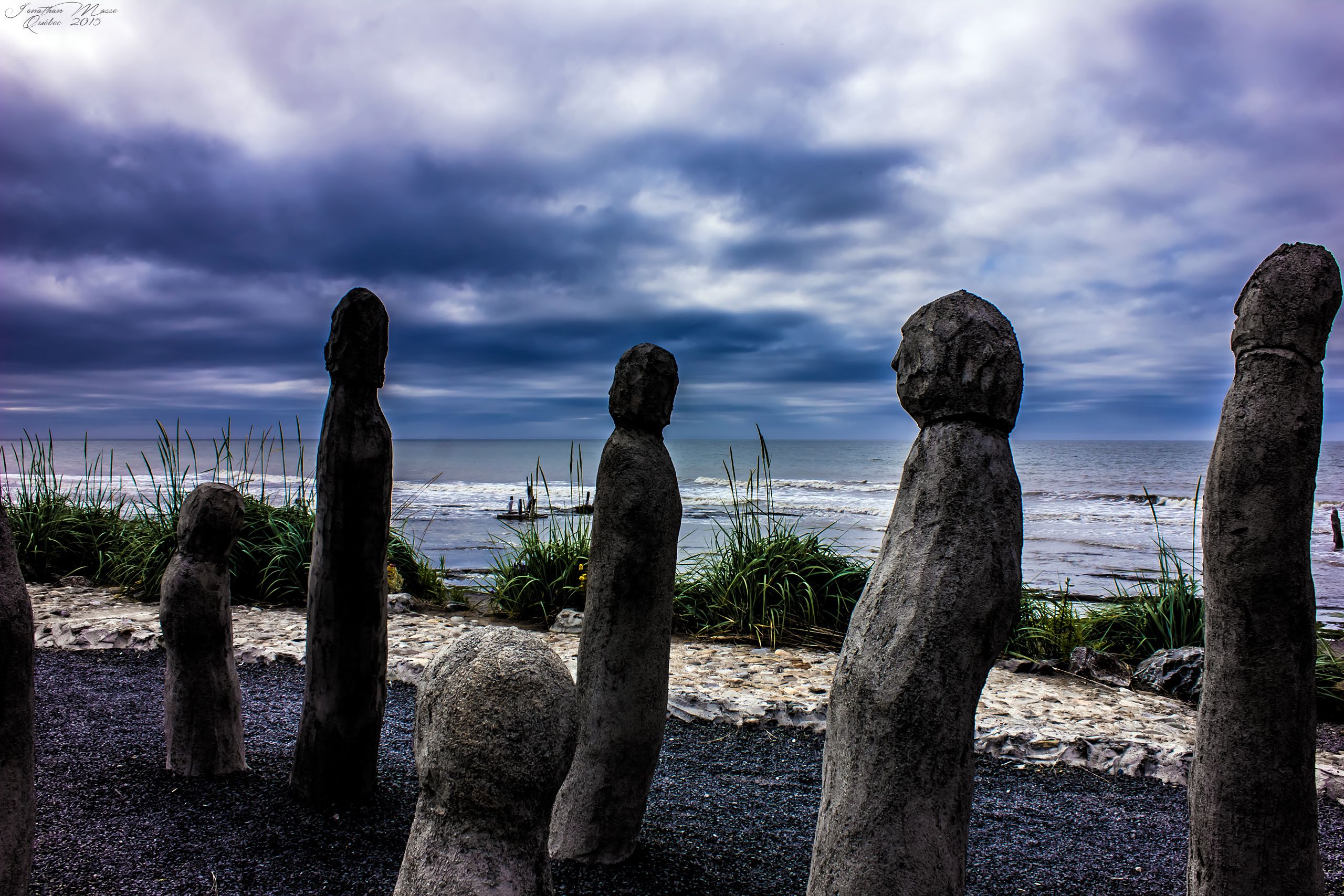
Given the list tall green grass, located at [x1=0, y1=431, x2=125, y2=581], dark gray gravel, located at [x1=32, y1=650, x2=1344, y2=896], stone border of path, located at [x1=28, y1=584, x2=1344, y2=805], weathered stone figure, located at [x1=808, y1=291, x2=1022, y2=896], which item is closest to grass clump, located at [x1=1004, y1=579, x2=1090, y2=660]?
stone border of path, located at [x1=28, y1=584, x2=1344, y2=805]

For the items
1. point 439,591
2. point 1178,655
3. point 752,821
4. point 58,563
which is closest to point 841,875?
point 752,821

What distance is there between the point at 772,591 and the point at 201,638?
180 inches

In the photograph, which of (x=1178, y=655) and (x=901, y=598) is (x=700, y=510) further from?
(x=901, y=598)

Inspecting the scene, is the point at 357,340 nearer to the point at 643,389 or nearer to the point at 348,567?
the point at 348,567

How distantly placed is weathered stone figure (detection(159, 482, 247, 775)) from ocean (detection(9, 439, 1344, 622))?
10.3ft

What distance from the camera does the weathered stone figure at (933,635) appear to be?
6.23ft

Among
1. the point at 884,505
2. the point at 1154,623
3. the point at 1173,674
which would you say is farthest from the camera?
the point at 884,505

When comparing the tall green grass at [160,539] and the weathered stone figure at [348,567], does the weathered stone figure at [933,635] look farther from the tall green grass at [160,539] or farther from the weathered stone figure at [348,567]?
the tall green grass at [160,539]

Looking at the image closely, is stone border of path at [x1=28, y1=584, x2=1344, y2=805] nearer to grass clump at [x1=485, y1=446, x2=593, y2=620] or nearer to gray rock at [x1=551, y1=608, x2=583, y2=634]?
gray rock at [x1=551, y1=608, x2=583, y2=634]

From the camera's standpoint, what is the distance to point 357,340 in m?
3.34

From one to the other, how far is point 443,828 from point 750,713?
140 inches

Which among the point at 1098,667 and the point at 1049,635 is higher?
the point at 1049,635

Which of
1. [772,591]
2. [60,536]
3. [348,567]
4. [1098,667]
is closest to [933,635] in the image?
[348,567]

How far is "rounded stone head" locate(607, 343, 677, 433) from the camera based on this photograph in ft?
10.4
